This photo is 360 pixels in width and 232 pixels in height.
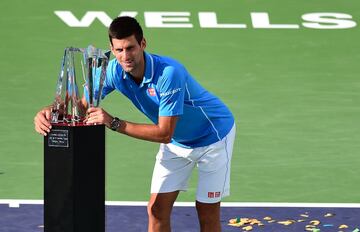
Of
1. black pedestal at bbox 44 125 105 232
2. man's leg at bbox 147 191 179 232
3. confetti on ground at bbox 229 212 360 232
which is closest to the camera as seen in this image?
black pedestal at bbox 44 125 105 232

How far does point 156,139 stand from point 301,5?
9.58m

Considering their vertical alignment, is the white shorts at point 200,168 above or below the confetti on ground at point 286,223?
above

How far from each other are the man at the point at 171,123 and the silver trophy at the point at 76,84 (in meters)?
0.26

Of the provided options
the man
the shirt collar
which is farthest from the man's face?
the shirt collar

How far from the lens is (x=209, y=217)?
9.70m

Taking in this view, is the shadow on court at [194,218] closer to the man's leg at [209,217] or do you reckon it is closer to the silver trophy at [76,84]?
the man's leg at [209,217]

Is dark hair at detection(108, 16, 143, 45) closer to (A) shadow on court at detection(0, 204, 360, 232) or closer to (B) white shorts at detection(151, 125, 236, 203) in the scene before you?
(B) white shorts at detection(151, 125, 236, 203)

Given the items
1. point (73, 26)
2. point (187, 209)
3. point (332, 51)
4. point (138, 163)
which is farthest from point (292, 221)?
point (73, 26)

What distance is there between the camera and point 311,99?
49.3 ft

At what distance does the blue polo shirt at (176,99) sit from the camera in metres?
8.88

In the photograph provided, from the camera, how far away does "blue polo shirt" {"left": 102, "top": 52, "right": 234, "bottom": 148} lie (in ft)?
29.1

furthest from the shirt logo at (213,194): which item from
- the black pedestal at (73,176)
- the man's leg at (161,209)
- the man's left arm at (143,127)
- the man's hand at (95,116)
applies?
the man's hand at (95,116)

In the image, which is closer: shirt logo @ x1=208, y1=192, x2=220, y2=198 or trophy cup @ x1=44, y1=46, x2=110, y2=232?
trophy cup @ x1=44, y1=46, x2=110, y2=232

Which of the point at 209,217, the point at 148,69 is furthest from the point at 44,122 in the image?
the point at 209,217
